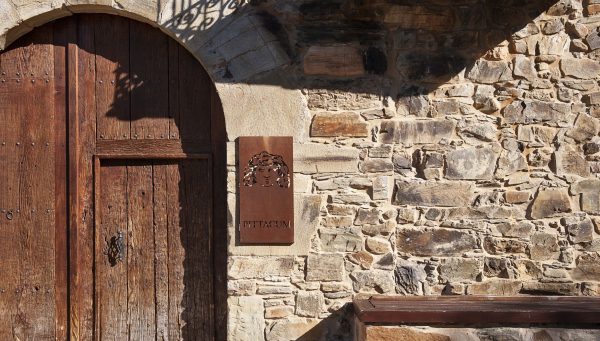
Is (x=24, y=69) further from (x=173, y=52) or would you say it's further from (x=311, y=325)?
(x=311, y=325)

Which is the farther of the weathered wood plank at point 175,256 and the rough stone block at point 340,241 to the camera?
the weathered wood plank at point 175,256

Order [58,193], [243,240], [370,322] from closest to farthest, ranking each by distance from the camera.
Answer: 1. [370,322]
2. [243,240]
3. [58,193]

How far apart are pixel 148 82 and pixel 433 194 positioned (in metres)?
1.72

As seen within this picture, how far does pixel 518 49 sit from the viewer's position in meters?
3.46

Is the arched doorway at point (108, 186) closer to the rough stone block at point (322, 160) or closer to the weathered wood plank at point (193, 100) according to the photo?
the weathered wood plank at point (193, 100)

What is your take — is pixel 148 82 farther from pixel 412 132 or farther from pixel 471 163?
pixel 471 163

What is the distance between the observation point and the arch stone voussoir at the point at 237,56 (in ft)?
11.1

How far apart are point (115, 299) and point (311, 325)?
1.13 meters

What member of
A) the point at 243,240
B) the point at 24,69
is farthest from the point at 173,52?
the point at 243,240

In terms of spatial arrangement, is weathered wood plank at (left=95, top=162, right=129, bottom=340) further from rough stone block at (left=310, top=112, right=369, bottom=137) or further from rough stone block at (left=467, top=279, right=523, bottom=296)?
rough stone block at (left=467, top=279, right=523, bottom=296)

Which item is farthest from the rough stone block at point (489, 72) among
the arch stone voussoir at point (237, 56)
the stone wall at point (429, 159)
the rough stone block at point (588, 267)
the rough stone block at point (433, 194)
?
the rough stone block at point (588, 267)

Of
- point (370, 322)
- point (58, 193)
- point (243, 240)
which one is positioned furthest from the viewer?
point (58, 193)

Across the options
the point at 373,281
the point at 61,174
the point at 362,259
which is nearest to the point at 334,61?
the point at 362,259

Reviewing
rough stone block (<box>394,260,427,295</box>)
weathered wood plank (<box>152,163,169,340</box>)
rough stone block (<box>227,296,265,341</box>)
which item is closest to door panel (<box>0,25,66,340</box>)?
weathered wood plank (<box>152,163,169,340</box>)
